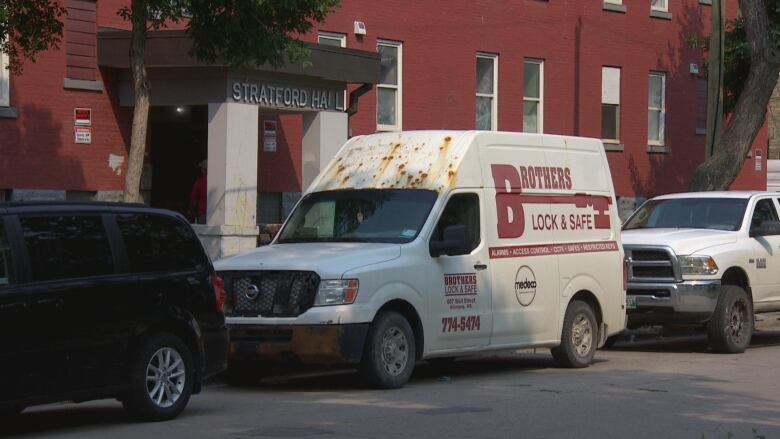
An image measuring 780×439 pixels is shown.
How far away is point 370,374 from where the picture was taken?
525 inches

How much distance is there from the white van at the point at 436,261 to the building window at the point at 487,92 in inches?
560

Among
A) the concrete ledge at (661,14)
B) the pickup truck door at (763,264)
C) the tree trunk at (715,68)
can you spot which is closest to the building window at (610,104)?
the concrete ledge at (661,14)

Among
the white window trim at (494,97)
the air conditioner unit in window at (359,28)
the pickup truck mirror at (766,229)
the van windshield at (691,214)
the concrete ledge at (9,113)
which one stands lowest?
the pickup truck mirror at (766,229)

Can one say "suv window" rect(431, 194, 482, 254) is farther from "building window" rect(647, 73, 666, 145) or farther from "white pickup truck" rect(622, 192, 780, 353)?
"building window" rect(647, 73, 666, 145)

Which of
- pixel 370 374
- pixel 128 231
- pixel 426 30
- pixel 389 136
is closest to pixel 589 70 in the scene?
pixel 426 30

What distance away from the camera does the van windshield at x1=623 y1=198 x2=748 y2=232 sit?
18.7m

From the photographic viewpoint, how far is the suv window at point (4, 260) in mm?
10250

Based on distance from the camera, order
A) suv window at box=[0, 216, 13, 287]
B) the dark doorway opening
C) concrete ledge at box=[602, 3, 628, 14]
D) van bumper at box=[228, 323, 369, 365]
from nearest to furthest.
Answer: suv window at box=[0, 216, 13, 287] → van bumper at box=[228, 323, 369, 365] → the dark doorway opening → concrete ledge at box=[602, 3, 628, 14]

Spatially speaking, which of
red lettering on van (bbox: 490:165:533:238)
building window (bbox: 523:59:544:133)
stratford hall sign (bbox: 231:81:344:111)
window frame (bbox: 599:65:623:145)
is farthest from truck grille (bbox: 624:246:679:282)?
window frame (bbox: 599:65:623:145)

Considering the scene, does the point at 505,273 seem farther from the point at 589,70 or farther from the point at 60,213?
the point at 589,70

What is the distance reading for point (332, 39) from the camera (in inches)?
1080

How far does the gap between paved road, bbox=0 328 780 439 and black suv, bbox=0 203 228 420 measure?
402 mm

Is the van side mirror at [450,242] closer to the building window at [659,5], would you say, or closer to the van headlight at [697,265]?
the van headlight at [697,265]

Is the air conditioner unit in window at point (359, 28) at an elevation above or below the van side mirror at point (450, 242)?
above
